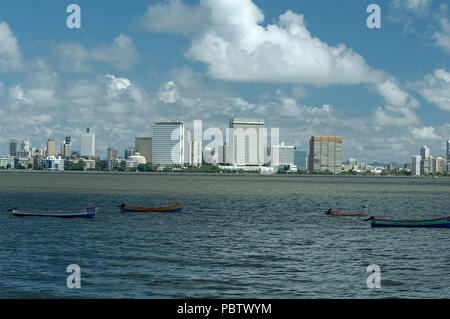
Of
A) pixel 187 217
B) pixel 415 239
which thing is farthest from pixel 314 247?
pixel 187 217

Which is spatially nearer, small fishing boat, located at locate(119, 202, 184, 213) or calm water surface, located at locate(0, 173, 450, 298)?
calm water surface, located at locate(0, 173, 450, 298)

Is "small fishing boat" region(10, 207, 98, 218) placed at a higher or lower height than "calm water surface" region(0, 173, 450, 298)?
higher

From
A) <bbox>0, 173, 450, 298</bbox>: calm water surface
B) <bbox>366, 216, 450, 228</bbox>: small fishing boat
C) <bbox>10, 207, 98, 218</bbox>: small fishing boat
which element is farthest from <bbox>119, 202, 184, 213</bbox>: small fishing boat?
<bbox>366, 216, 450, 228</bbox>: small fishing boat

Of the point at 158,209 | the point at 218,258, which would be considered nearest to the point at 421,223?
the point at 218,258

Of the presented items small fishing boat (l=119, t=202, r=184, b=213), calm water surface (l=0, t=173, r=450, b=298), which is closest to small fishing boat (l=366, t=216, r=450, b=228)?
calm water surface (l=0, t=173, r=450, b=298)

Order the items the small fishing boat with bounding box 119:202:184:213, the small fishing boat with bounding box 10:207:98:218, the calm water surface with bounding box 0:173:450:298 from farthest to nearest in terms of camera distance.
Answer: the small fishing boat with bounding box 119:202:184:213
the small fishing boat with bounding box 10:207:98:218
the calm water surface with bounding box 0:173:450:298

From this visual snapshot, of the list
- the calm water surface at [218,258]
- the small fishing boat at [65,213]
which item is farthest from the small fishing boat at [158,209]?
the calm water surface at [218,258]

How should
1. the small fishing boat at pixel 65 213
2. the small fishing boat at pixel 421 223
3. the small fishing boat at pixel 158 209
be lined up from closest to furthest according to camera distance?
the small fishing boat at pixel 421 223, the small fishing boat at pixel 65 213, the small fishing boat at pixel 158 209

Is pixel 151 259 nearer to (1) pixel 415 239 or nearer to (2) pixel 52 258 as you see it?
(2) pixel 52 258

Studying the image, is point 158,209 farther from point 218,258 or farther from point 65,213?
point 218,258

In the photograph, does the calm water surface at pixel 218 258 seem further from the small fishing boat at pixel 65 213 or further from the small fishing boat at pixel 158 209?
the small fishing boat at pixel 158 209

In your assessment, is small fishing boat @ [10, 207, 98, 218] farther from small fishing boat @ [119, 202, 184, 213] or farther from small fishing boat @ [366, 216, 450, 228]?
small fishing boat @ [366, 216, 450, 228]

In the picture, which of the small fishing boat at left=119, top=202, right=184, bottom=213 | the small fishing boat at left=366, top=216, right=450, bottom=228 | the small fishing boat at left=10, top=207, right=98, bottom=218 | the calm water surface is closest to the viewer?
the calm water surface
